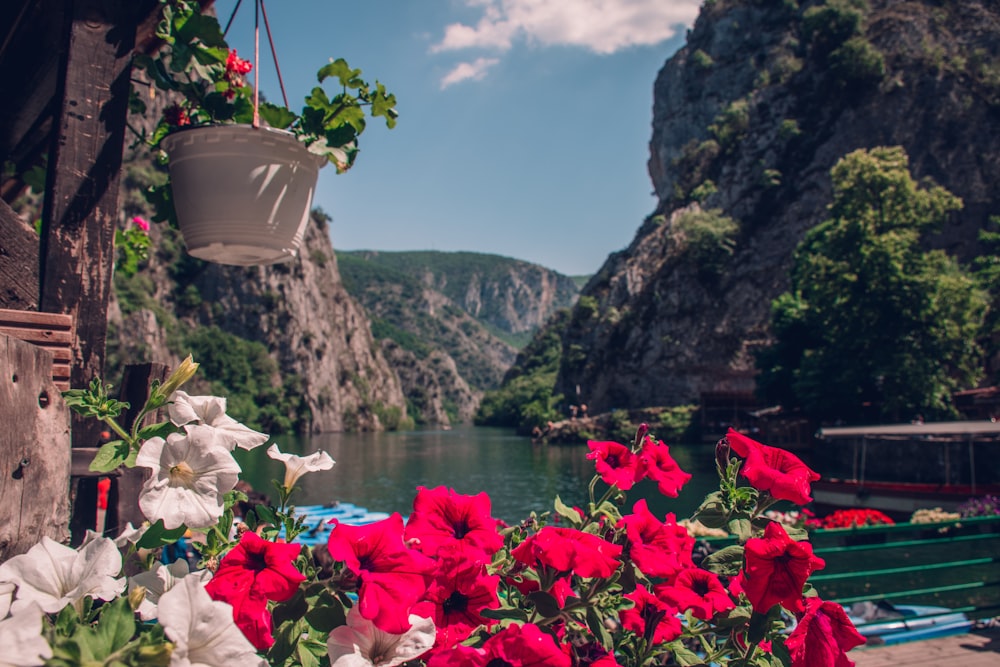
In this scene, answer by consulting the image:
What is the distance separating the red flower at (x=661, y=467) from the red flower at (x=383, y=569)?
610 mm

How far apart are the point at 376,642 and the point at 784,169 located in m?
56.7

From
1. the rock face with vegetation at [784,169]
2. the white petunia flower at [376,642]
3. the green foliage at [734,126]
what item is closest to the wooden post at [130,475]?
the white petunia flower at [376,642]

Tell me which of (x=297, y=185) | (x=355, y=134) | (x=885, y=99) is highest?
(x=885, y=99)

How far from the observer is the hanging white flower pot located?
218cm

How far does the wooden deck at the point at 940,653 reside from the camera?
3.56 metres

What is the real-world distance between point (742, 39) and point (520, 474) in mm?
54898

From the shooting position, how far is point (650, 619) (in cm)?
130

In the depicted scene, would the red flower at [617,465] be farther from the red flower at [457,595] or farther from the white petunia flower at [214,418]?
the white petunia flower at [214,418]

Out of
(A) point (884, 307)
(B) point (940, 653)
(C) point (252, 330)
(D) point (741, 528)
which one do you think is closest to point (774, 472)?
(D) point (741, 528)

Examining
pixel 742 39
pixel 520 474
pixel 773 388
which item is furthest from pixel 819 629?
pixel 742 39

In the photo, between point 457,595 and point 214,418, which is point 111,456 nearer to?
point 214,418

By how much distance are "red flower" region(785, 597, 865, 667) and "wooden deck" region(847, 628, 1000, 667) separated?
2820 millimetres

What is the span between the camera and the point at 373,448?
2093 inches

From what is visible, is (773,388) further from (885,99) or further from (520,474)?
(885,99)
